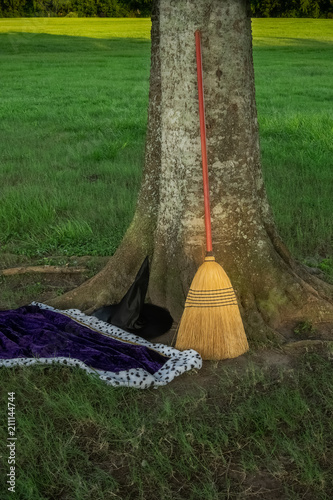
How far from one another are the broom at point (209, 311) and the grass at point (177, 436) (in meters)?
0.14

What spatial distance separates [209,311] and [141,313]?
618mm

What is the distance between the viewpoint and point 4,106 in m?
13.4

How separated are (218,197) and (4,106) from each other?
10.8 m

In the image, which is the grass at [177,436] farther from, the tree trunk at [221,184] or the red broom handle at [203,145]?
the red broom handle at [203,145]

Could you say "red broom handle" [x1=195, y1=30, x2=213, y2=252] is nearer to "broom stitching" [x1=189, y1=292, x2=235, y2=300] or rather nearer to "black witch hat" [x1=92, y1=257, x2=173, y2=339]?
"broom stitching" [x1=189, y1=292, x2=235, y2=300]

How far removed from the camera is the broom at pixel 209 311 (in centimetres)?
341

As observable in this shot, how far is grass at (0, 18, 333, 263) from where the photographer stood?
5613mm

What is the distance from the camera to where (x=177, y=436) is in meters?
2.73

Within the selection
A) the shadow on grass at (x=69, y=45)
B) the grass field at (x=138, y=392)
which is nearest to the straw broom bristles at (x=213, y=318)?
the grass field at (x=138, y=392)

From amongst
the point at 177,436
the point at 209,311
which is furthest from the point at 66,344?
the point at 177,436

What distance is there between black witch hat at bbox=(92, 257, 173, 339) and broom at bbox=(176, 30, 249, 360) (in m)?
0.38

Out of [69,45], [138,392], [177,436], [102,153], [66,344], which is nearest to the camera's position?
[177,436]

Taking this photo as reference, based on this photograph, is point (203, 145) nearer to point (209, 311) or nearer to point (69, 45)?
point (209, 311)

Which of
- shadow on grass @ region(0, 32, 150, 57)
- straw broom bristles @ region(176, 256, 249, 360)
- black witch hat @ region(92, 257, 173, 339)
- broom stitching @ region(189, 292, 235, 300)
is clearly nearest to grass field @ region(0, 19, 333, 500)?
straw broom bristles @ region(176, 256, 249, 360)
